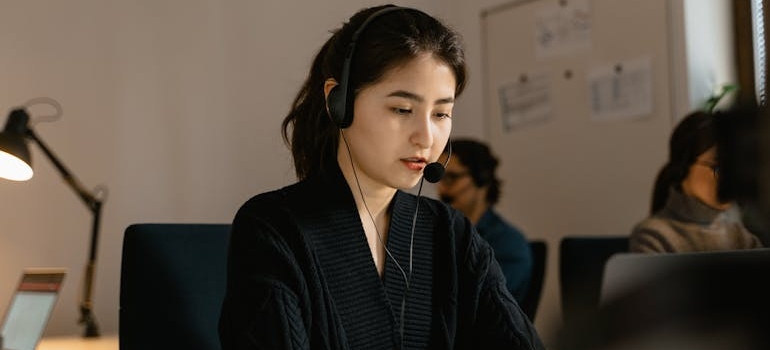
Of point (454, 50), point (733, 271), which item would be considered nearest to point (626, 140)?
point (454, 50)

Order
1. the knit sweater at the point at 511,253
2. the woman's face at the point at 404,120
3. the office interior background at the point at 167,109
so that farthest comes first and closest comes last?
the knit sweater at the point at 511,253
the office interior background at the point at 167,109
the woman's face at the point at 404,120

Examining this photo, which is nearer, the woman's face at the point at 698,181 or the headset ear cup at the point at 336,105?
the headset ear cup at the point at 336,105

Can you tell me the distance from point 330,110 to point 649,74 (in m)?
2.01

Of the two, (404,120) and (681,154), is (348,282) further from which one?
(681,154)

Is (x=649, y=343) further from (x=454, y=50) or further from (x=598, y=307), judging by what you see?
(x=454, y=50)

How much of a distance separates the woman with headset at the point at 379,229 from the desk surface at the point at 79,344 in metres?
0.86

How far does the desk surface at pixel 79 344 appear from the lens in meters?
1.88

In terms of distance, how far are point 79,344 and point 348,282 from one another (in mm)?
1074

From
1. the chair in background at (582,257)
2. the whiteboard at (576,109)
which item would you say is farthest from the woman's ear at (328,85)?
the whiteboard at (576,109)

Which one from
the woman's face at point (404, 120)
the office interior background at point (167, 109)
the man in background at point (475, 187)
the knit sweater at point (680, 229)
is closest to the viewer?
the woman's face at point (404, 120)

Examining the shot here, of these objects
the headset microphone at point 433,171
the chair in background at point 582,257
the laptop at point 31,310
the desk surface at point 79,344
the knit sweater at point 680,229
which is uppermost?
the headset microphone at point 433,171

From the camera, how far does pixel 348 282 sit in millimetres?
1146

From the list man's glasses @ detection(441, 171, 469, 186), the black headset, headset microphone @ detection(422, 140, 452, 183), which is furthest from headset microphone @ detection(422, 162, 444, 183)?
man's glasses @ detection(441, 171, 469, 186)

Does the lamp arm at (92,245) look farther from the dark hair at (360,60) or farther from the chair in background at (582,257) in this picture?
the chair in background at (582,257)
